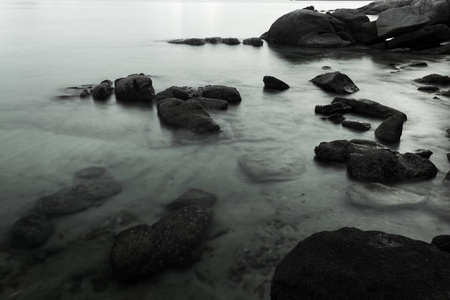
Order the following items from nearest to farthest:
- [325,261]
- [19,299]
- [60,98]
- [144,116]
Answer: [325,261], [19,299], [144,116], [60,98]

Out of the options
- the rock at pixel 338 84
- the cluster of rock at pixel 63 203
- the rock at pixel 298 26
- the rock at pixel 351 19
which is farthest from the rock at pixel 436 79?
the cluster of rock at pixel 63 203

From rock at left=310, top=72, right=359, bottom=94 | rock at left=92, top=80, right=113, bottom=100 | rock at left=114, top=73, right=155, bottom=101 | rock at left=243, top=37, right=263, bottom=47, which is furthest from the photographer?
rock at left=243, top=37, right=263, bottom=47

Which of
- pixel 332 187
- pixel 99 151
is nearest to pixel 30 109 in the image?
pixel 99 151

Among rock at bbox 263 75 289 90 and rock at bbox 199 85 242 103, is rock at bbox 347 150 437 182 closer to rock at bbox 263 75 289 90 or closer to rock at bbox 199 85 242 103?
rock at bbox 199 85 242 103

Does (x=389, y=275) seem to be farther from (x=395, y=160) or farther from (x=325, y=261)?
(x=395, y=160)

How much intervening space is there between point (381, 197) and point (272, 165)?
188 centimetres

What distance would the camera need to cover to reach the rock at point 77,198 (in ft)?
16.9

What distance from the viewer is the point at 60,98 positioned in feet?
36.0

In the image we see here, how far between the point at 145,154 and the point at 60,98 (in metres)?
5.26

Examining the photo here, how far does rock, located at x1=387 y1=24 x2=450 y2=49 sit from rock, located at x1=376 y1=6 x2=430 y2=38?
28 cm

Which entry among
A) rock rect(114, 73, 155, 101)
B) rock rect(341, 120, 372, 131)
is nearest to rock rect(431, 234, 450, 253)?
rock rect(341, 120, 372, 131)

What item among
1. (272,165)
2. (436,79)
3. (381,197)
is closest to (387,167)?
(381,197)

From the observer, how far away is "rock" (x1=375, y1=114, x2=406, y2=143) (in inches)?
305

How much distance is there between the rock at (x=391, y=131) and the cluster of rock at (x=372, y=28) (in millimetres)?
14444
